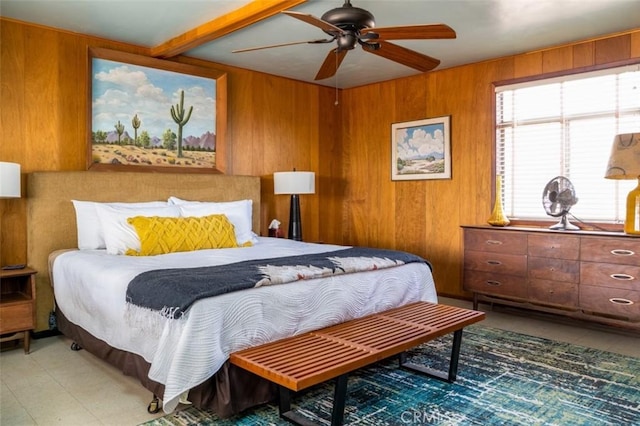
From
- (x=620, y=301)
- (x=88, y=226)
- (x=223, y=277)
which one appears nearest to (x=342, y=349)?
(x=223, y=277)

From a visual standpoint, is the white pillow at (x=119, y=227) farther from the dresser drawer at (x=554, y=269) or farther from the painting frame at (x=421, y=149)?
the dresser drawer at (x=554, y=269)

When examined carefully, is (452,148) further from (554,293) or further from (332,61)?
(332,61)

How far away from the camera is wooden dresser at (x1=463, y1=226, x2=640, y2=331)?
3.65 metres

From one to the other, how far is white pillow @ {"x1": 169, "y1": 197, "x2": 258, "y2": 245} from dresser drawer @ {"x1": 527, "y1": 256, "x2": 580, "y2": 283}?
8.20 ft

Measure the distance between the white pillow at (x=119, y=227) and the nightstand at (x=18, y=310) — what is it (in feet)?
1.87

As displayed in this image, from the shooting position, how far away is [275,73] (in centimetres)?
537

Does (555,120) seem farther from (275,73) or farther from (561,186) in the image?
(275,73)

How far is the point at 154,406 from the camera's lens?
8.05 ft

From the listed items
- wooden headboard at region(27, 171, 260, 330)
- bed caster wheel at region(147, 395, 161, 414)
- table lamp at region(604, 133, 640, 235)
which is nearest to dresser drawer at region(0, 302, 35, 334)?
wooden headboard at region(27, 171, 260, 330)

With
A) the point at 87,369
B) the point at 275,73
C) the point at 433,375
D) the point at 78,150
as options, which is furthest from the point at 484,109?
the point at 87,369

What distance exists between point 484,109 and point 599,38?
3.82 feet

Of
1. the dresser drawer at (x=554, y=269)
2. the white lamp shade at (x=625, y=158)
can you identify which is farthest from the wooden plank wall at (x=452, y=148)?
the dresser drawer at (x=554, y=269)

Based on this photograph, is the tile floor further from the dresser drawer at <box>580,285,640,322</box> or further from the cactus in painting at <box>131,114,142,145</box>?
the cactus in painting at <box>131,114,142,145</box>

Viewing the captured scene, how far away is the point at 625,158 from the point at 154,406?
12.6ft
